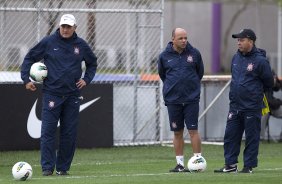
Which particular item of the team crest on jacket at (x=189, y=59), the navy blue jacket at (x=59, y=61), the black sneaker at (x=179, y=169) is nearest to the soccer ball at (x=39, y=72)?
the navy blue jacket at (x=59, y=61)

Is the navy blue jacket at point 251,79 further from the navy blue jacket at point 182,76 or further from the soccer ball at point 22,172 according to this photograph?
the soccer ball at point 22,172

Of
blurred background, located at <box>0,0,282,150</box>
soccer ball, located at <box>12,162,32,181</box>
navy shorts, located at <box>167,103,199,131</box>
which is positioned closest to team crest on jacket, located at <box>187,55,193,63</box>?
→ navy shorts, located at <box>167,103,199,131</box>

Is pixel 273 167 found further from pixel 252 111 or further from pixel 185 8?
pixel 185 8

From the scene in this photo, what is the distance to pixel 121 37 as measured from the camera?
28.7 m

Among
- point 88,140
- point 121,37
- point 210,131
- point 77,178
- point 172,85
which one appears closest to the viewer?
point 77,178

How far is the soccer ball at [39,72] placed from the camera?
44.1 ft

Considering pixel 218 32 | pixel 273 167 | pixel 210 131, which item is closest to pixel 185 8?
pixel 218 32

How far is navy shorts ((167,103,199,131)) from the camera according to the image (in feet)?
46.9

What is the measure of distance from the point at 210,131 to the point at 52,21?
401 cm

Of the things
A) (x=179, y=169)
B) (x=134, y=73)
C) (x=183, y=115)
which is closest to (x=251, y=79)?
(x=183, y=115)

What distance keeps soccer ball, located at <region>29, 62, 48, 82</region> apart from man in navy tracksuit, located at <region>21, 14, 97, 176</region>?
0.23ft

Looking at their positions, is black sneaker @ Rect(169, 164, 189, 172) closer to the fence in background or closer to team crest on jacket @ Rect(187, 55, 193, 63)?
team crest on jacket @ Rect(187, 55, 193, 63)

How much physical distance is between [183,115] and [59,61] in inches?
81.2

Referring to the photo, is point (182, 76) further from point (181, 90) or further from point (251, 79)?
point (251, 79)
